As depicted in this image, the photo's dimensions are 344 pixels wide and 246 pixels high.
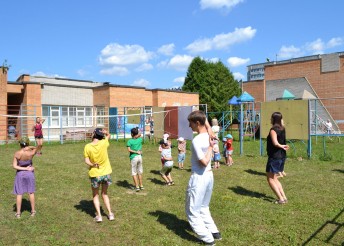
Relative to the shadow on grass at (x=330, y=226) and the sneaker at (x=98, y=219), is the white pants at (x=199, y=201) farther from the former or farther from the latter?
the sneaker at (x=98, y=219)

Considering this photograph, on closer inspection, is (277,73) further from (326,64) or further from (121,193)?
(121,193)

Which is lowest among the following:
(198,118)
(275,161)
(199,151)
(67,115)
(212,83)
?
(275,161)

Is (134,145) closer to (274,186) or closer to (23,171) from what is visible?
(23,171)

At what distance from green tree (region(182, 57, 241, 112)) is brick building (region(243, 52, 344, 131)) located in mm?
3863

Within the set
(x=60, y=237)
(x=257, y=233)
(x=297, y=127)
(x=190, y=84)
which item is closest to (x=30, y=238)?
(x=60, y=237)

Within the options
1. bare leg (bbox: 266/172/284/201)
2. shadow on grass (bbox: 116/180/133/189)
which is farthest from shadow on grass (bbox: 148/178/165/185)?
bare leg (bbox: 266/172/284/201)

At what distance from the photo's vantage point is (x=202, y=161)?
183 inches

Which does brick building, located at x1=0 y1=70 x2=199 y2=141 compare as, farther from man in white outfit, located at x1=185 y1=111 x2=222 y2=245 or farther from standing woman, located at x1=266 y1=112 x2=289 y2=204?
man in white outfit, located at x1=185 y1=111 x2=222 y2=245

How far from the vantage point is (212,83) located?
42312 millimetres

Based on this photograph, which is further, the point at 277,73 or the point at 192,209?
the point at 277,73

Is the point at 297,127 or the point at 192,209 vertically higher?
the point at 297,127

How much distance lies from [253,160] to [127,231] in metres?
8.54

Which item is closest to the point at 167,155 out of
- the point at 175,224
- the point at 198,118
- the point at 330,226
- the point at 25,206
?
the point at 175,224

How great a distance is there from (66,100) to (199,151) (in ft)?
92.4
